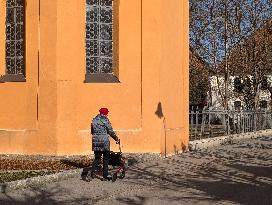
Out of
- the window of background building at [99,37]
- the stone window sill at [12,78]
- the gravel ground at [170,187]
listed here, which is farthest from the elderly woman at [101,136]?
the stone window sill at [12,78]

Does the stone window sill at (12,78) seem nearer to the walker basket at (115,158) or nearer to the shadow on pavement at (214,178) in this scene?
the shadow on pavement at (214,178)

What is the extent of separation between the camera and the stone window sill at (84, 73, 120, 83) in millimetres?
17300

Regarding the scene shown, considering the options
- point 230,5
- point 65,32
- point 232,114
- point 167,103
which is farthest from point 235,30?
point 65,32

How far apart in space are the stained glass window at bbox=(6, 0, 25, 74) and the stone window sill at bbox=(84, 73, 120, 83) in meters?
2.32

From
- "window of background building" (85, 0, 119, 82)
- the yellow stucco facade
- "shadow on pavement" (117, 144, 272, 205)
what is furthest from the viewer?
"window of background building" (85, 0, 119, 82)

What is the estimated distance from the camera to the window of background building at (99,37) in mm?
17766

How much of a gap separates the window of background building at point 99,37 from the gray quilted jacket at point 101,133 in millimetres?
6081

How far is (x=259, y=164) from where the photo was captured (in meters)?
15.4

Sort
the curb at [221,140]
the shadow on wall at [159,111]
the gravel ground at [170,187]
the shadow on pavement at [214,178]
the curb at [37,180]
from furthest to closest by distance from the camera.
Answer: the curb at [221,140] < the shadow on wall at [159,111] < the curb at [37,180] < the shadow on pavement at [214,178] < the gravel ground at [170,187]

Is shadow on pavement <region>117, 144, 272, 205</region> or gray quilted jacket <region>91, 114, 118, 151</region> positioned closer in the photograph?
shadow on pavement <region>117, 144, 272, 205</region>

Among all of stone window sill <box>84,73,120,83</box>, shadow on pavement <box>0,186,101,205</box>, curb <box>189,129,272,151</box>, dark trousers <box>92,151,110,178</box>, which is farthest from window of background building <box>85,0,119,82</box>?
shadow on pavement <box>0,186,101,205</box>

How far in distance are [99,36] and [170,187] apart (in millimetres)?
8180

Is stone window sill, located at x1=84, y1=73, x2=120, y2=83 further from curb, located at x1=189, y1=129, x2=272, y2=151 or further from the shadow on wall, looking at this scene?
curb, located at x1=189, y1=129, x2=272, y2=151

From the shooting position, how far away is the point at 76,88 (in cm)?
1692
